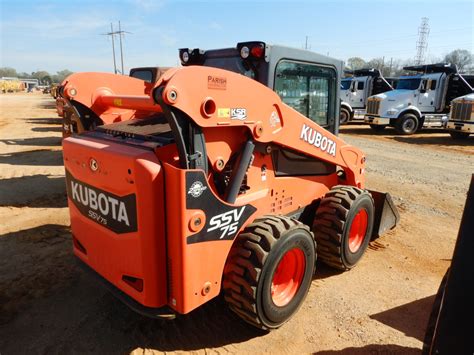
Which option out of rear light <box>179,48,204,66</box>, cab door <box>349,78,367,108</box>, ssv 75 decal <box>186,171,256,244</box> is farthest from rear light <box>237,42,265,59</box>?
cab door <box>349,78,367,108</box>

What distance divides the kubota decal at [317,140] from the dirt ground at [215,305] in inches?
56.4

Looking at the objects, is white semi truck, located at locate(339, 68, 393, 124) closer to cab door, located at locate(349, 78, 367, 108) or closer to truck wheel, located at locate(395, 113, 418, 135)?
cab door, located at locate(349, 78, 367, 108)

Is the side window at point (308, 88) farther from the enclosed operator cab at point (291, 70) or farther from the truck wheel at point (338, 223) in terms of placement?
the truck wheel at point (338, 223)

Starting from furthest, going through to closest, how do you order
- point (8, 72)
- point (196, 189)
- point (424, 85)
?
point (8, 72), point (424, 85), point (196, 189)

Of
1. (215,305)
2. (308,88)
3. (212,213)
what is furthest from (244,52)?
(215,305)

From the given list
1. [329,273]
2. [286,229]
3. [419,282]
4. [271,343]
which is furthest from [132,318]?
[419,282]

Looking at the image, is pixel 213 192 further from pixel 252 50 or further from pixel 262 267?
pixel 252 50

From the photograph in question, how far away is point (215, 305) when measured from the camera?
11.2 ft

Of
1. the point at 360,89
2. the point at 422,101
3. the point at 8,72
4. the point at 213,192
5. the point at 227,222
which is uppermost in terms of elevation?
the point at 8,72

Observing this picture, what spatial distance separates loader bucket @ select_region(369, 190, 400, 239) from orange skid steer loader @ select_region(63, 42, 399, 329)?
1.00 metres

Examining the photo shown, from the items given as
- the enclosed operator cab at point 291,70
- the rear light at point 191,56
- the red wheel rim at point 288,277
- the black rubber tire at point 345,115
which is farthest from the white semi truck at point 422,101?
the red wheel rim at point 288,277

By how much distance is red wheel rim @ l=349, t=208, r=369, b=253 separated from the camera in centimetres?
419

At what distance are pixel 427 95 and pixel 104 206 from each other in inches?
685

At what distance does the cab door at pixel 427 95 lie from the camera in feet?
53.6
